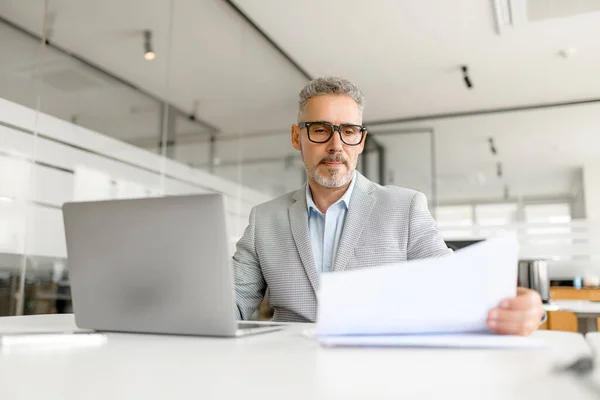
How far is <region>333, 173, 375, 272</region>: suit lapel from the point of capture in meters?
1.72

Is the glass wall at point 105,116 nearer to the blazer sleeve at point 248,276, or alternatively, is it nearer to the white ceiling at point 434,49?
the white ceiling at point 434,49

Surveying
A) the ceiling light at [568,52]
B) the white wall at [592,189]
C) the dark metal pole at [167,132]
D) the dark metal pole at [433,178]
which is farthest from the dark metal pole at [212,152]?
the white wall at [592,189]

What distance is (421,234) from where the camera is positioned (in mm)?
1734

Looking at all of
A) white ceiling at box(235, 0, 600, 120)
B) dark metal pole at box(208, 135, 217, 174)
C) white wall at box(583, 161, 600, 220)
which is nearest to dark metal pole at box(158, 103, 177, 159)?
dark metal pole at box(208, 135, 217, 174)

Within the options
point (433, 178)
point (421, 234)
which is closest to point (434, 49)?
point (433, 178)

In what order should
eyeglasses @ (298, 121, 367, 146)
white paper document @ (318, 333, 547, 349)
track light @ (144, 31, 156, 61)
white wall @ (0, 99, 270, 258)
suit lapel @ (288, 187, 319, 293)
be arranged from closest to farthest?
white paper document @ (318, 333, 547, 349)
suit lapel @ (288, 187, 319, 293)
eyeglasses @ (298, 121, 367, 146)
white wall @ (0, 99, 270, 258)
track light @ (144, 31, 156, 61)

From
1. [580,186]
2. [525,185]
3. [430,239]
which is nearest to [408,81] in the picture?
[525,185]

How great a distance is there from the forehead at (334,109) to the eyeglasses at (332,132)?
0.08ft

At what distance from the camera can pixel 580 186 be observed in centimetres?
757

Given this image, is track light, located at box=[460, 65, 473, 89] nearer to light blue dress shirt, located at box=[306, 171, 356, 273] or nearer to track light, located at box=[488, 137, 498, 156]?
track light, located at box=[488, 137, 498, 156]

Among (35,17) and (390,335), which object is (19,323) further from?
(35,17)

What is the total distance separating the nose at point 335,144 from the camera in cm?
185

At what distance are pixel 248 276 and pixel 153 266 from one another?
2.76 feet

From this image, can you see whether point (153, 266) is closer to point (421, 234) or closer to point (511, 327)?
point (511, 327)
